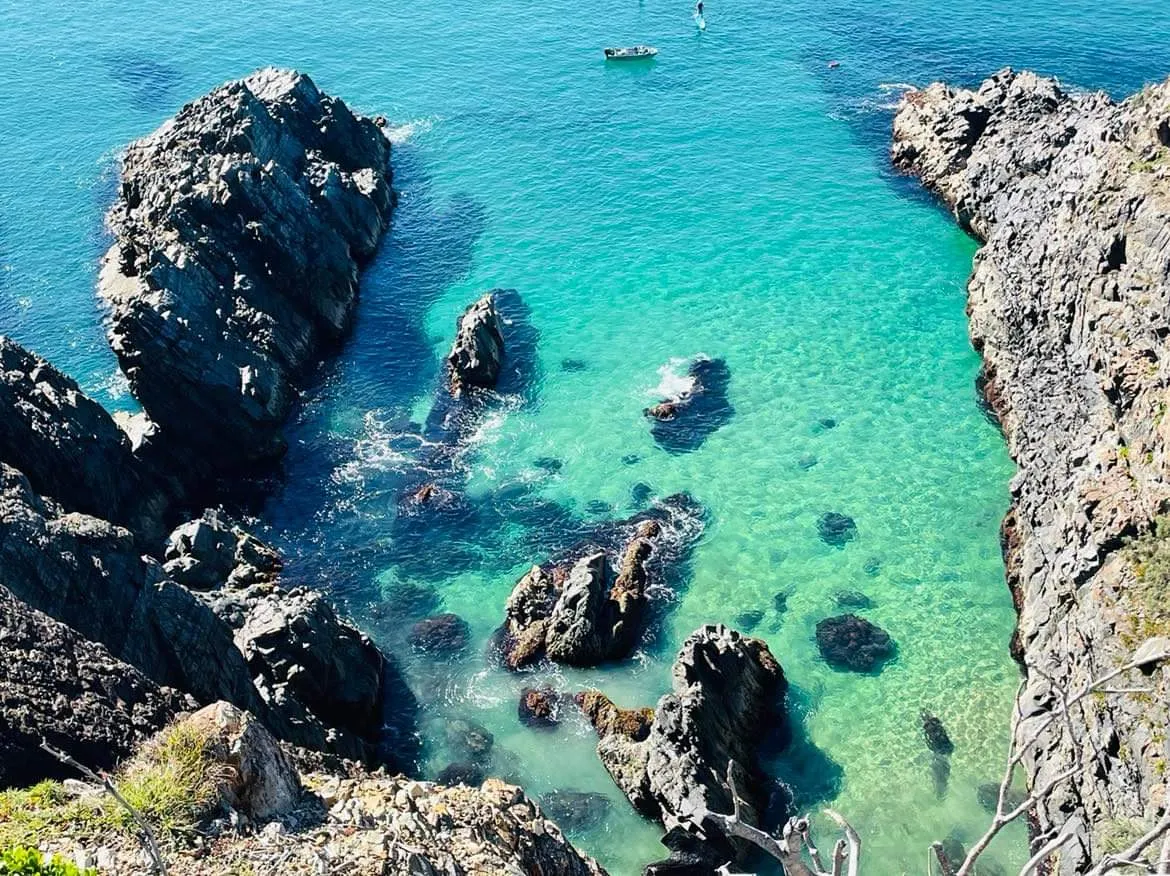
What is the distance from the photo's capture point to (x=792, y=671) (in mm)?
48281

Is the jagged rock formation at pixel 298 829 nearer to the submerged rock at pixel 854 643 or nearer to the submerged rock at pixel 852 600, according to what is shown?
the submerged rock at pixel 854 643

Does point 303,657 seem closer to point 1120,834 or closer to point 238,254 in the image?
point 1120,834

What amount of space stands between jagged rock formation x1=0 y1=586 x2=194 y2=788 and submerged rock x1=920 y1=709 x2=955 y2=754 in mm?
31745

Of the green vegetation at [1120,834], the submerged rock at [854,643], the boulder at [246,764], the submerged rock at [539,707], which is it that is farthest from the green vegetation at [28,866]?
the submerged rock at [854,643]

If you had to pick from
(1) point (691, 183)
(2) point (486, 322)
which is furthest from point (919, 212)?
(2) point (486, 322)

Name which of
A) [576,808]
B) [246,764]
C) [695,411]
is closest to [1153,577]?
[576,808]

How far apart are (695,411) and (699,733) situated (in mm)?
27258

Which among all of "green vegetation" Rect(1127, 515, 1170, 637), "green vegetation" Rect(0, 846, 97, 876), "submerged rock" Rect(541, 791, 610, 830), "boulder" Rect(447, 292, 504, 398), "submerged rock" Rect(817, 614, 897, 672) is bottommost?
"submerged rock" Rect(541, 791, 610, 830)

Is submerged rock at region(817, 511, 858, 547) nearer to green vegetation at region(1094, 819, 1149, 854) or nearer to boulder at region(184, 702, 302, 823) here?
green vegetation at region(1094, 819, 1149, 854)

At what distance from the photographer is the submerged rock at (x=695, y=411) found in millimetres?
62938

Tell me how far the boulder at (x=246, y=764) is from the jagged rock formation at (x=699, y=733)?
54.2 feet

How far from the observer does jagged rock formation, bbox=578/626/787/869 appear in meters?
40.0

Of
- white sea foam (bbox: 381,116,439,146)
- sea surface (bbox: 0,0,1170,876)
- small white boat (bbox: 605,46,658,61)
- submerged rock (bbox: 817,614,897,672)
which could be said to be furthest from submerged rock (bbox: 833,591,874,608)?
small white boat (bbox: 605,46,658,61)

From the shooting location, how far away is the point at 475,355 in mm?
67188
